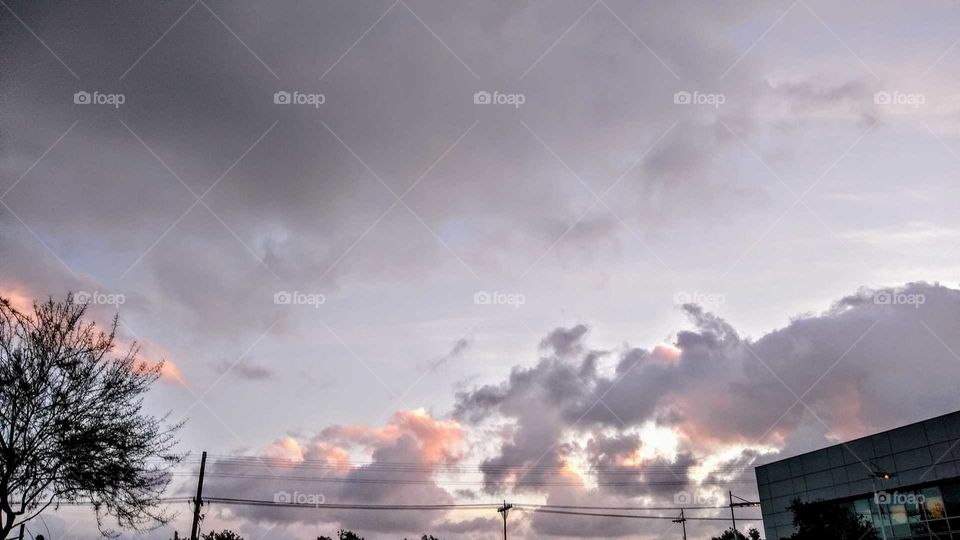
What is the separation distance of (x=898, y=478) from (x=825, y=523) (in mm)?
9153

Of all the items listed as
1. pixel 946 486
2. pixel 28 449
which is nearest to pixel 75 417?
pixel 28 449

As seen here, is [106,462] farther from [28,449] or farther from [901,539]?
[901,539]

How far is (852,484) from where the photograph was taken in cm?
4812

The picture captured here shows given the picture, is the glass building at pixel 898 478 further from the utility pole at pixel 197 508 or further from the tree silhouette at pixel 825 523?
the utility pole at pixel 197 508

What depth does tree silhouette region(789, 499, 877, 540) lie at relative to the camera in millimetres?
39281

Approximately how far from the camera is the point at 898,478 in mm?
44094

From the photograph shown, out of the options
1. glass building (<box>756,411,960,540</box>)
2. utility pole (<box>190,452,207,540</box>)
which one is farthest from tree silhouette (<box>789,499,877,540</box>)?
utility pole (<box>190,452,207,540</box>)

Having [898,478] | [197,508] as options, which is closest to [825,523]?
[898,478]

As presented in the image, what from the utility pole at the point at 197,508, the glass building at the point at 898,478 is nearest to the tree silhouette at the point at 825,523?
the glass building at the point at 898,478

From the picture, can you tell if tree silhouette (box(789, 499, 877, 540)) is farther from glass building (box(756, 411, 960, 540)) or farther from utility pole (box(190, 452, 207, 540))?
utility pole (box(190, 452, 207, 540))

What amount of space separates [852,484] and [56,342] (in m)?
53.2

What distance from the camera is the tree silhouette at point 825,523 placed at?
39281mm

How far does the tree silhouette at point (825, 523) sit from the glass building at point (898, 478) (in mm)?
2217

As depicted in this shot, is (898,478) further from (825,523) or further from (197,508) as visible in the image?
(197,508)
